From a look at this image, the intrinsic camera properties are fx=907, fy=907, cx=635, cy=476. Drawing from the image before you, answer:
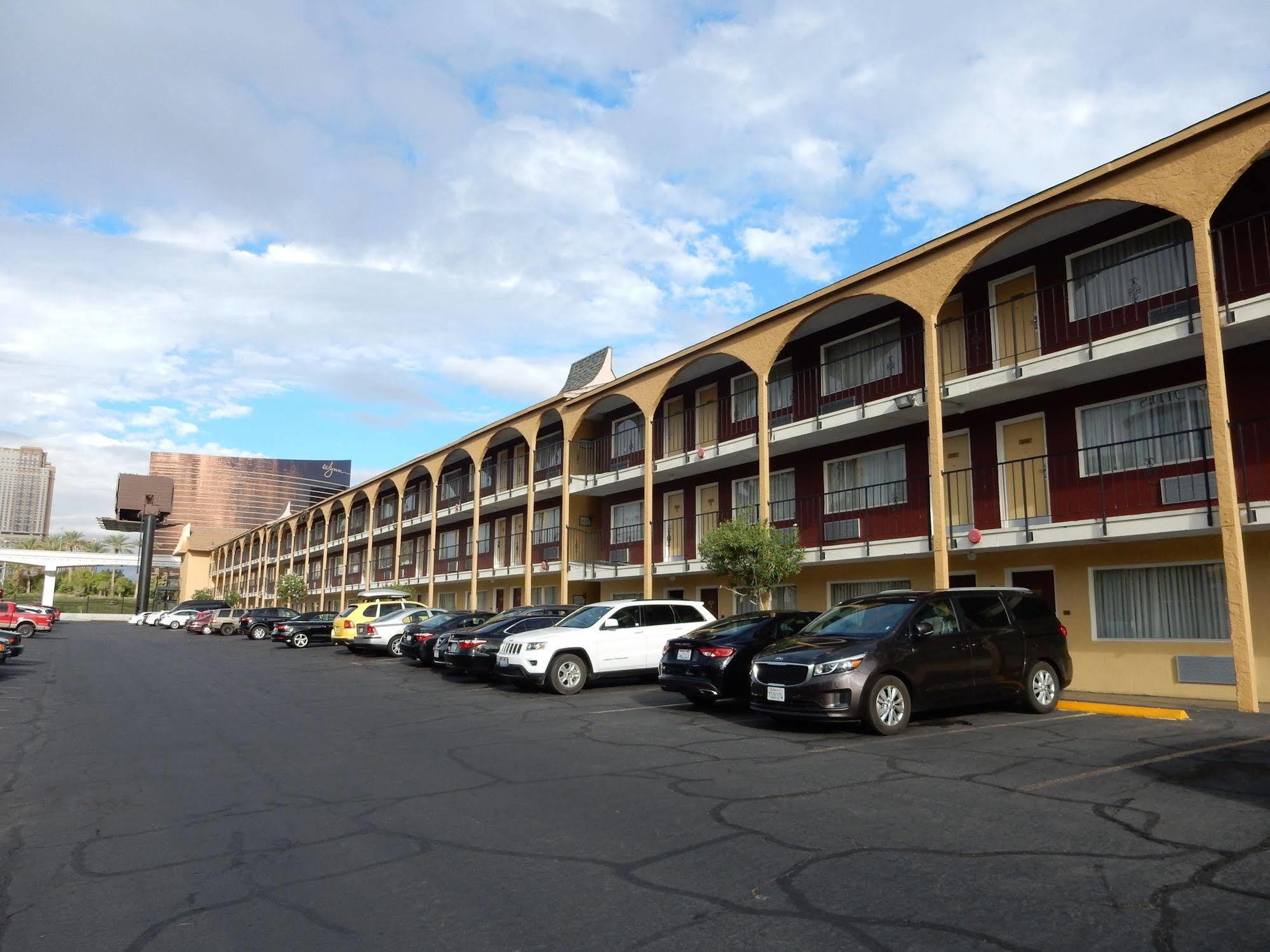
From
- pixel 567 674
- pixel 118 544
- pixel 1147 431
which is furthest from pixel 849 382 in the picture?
pixel 118 544

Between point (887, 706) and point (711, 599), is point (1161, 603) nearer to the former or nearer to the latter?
point (887, 706)

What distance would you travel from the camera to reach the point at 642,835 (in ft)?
20.5

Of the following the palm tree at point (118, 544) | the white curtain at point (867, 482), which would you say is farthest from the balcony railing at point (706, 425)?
the palm tree at point (118, 544)

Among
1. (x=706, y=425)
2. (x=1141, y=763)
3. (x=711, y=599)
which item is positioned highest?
(x=706, y=425)

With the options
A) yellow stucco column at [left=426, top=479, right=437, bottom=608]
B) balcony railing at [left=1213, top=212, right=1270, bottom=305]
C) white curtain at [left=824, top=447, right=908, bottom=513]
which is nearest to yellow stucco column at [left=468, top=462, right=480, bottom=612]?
yellow stucco column at [left=426, top=479, right=437, bottom=608]

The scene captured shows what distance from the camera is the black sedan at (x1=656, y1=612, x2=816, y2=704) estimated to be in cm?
1312

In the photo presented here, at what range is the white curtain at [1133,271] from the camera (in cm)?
1521

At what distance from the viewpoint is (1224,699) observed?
14281 mm

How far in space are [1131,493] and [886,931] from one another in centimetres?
1330

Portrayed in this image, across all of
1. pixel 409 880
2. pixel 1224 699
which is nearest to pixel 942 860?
pixel 409 880

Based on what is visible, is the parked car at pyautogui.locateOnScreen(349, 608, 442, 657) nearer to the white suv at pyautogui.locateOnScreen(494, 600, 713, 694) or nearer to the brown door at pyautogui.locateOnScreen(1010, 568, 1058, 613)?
the white suv at pyautogui.locateOnScreen(494, 600, 713, 694)

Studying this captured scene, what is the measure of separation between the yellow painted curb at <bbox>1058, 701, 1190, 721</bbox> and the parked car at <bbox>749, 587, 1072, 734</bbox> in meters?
→ 0.68

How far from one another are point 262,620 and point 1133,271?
3846 cm

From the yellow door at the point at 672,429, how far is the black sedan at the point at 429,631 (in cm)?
718
